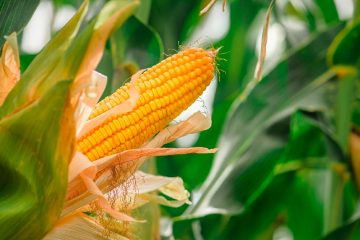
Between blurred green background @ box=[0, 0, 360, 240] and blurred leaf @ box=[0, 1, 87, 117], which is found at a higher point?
blurred leaf @ box=[0, 1, 87, 117]

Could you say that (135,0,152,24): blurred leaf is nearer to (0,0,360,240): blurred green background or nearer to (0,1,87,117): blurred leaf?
(0,0,360,240): blurred green background

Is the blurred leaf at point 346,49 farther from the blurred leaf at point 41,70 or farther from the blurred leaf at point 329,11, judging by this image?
the blurred leaf at point 41,70

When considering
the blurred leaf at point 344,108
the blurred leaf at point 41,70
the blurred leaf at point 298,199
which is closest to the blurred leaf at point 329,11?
the blurred leaf at point 298,199

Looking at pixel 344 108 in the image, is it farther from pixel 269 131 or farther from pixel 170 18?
pixel 170 18

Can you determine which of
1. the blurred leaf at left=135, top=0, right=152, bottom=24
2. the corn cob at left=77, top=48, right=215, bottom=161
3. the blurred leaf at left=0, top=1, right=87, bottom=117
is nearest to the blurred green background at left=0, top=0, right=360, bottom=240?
the blurred leaf at left=135, top=0, right=152, bottom=24

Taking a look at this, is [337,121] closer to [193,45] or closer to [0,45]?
[193,45]

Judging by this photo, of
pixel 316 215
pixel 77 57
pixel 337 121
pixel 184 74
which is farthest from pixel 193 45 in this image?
pixel 316 215

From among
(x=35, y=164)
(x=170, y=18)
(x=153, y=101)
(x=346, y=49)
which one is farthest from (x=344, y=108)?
(x=35, y=164)
